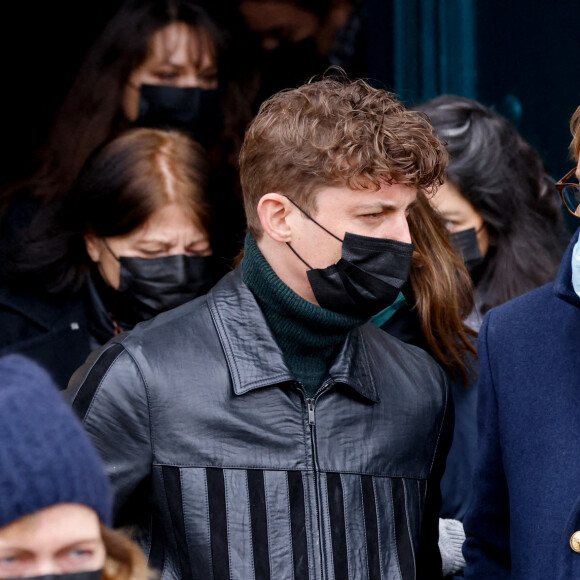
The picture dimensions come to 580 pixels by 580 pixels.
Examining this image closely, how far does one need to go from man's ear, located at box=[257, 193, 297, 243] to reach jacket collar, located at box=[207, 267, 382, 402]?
16 cm

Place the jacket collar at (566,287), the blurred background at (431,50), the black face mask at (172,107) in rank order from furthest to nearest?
the blurred background at (431,50), the black face mask at (172,107), the jacket collar at (566,287)

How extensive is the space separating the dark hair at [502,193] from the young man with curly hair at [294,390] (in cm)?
106

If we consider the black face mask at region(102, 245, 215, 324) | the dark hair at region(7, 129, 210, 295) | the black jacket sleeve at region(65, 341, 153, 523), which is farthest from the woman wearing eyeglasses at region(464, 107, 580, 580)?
the dark hair at region(7, 129, 210, 295)


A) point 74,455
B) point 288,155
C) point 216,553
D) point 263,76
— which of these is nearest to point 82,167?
point 263,76

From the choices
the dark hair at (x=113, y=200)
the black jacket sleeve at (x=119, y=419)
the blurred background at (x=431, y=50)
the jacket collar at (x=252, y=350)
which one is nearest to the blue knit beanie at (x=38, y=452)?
the black jacket sleeve at (x=119, y=419)

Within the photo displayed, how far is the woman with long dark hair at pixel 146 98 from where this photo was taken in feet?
13.8

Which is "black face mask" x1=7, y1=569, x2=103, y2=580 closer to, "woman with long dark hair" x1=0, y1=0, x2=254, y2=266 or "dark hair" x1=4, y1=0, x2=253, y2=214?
"woman with long dark hair" x1=0, y1=0, x2=254, y2=266

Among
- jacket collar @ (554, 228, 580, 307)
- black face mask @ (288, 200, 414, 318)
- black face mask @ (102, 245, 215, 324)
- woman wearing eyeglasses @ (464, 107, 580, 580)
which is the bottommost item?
black face mask @ (102, 245, 215, 324)

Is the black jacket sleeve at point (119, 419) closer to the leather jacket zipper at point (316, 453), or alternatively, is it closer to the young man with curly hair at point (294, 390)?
the young man with curly hair at point (294, 390)

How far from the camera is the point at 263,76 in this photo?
15.8 feet

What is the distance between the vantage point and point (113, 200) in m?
3.76

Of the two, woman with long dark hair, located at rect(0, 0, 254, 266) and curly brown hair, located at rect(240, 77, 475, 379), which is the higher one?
curly brown hair, located at rect(240, 77, 475, 379)

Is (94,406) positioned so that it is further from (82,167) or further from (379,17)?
(379,17)

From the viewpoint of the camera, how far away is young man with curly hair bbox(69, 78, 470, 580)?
247cm
